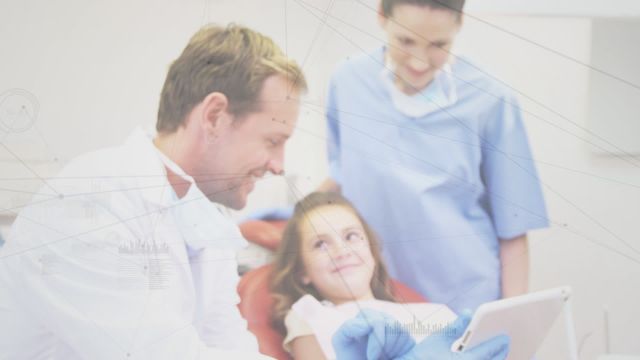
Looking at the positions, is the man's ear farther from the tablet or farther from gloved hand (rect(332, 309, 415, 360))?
the tablet

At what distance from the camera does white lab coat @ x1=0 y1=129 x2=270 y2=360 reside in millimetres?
1312

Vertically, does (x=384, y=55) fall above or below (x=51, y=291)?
above

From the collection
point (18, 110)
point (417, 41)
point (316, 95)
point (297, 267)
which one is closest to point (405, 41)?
point (417, 41)

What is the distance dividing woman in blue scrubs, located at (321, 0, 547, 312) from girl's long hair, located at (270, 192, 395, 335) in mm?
21

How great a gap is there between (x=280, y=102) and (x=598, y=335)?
2.48 ft

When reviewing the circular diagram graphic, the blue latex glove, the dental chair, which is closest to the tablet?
the dental chair

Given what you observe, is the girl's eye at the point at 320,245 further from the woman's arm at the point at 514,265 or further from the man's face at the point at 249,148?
the woman's arm at the point at 514,265

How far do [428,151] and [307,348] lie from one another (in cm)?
43

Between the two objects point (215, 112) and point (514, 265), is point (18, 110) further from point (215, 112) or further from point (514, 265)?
point (514, 265)

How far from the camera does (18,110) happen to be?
1373 mm

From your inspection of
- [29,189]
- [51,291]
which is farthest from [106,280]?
[29,189]

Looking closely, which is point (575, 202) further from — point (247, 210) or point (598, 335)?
point (247, 210)

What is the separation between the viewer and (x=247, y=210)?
135 centimetres

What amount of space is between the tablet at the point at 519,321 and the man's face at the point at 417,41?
1.41 feet
